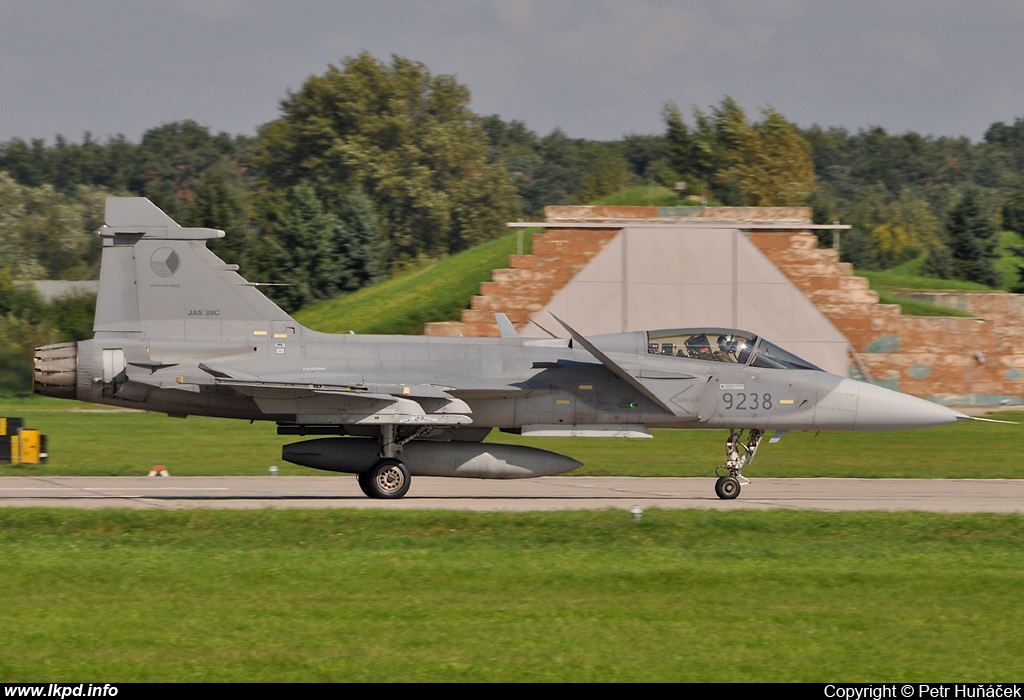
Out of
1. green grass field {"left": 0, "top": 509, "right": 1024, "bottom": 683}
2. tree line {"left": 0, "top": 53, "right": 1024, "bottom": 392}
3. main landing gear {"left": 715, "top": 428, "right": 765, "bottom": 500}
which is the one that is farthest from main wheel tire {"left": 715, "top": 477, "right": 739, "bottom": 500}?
tree line {"left": 0, "top": 53, "right": 1024, "bottom": 392}

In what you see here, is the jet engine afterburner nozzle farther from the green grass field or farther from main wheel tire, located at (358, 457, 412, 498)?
main wheel tire, located at (358, 457, 412, 498)

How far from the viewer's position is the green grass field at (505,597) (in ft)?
27.2

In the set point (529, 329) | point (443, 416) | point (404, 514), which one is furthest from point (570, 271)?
point (404, 514)

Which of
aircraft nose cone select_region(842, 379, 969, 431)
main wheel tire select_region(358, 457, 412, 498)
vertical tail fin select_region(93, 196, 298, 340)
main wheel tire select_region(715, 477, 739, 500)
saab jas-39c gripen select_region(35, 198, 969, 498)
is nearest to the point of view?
saab jas-39c gripen select_region(35, 198, 969, 498)

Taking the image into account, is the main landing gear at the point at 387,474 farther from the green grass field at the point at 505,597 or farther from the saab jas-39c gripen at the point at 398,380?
the green grass field at the point at 505,597

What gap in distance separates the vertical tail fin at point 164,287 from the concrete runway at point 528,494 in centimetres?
240

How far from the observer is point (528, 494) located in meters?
19.8

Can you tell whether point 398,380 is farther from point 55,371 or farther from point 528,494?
point 55,371

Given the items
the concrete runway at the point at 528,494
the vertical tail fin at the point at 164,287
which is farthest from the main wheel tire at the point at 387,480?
the vertical tail fin at the point at 164,287

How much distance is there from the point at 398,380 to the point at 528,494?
331cm

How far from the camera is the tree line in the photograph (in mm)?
60188

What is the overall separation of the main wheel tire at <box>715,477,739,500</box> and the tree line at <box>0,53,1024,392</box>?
88.9 feet

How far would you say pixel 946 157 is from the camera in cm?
13988

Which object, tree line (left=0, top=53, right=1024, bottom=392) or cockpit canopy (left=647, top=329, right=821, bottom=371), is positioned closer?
cockpit canopy (left=647, top=329, right=821, bottom=371)
